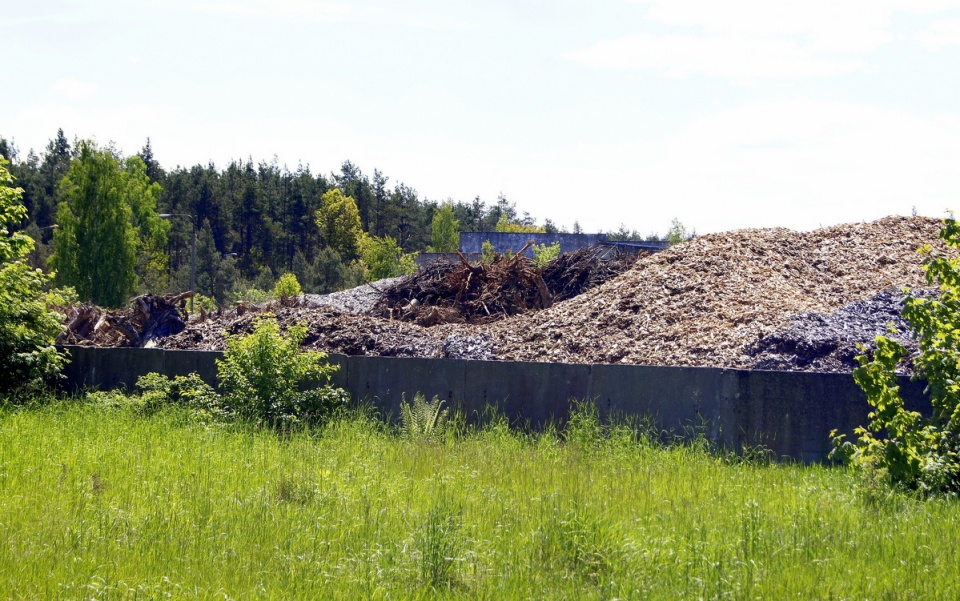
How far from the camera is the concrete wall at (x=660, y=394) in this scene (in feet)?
31.9

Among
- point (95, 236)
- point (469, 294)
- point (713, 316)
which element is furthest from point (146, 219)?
point (713, 316)

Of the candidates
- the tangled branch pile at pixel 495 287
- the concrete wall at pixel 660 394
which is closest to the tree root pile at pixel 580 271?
the tangled branch pile at pixel 495 287

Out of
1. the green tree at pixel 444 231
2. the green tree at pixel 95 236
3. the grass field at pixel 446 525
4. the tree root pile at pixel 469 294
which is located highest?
the green tree at pixel 444 231

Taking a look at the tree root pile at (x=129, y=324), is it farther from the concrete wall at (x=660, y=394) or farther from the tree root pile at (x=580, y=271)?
the tree root pile at (x=580, y=271)

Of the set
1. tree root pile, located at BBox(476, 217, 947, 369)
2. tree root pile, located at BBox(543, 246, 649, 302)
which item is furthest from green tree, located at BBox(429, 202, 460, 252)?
tree root pile, located at BBox(476, 217, 947, 369)

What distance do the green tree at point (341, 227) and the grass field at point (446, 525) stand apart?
248 ft

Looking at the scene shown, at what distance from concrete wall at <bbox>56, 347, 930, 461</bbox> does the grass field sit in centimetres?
52

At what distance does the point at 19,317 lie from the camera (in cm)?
1305

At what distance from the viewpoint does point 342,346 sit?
14648 millimetres

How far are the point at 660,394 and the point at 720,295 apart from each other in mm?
4242

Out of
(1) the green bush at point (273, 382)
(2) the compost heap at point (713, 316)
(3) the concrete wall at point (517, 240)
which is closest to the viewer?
(1) the green bush at point (273, 382)

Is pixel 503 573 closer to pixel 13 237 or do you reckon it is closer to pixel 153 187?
pixel 13 237

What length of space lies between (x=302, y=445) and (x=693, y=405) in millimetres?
4474

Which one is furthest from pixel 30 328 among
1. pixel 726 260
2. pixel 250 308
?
pixel 726 260
